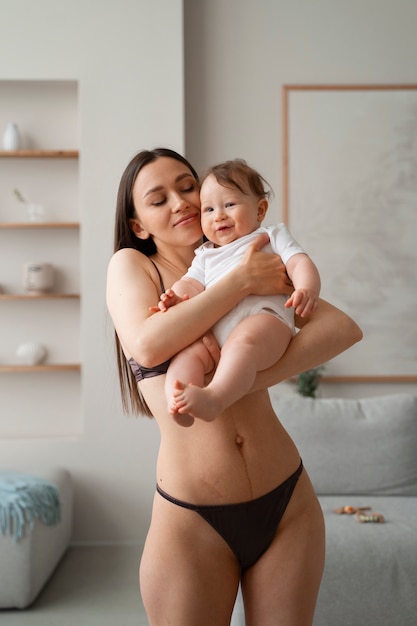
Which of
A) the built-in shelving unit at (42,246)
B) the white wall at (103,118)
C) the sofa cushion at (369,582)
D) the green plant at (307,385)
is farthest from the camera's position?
the built-in shelving unit at (42,246)

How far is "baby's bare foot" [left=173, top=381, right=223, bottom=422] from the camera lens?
1254 millimetres

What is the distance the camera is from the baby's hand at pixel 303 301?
1.43 meters

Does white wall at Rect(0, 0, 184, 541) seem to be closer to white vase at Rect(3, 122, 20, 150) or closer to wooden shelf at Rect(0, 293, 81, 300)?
wooden shelf at Rect(0, 293, 81, 300)

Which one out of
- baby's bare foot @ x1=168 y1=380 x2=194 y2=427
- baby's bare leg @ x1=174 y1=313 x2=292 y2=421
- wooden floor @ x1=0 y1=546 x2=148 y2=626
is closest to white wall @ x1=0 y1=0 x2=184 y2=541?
wooden floor @ x1=0 y1=546 x2=148 y2=626

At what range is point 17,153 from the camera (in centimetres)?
438

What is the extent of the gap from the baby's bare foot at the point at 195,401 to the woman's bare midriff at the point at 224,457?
219mm

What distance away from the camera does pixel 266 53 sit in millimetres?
4500

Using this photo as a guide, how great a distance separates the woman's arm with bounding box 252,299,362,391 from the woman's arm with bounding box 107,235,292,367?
0.31 ft

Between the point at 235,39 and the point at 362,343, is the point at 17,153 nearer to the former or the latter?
the point at 235,39

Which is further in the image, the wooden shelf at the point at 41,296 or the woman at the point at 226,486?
the wooden shelf at the point at 41,296

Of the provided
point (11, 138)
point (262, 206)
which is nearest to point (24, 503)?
point (11, 138)

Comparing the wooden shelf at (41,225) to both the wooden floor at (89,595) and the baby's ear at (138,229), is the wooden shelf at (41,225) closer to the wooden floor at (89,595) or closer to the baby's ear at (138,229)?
the wooden floor at (89,595)

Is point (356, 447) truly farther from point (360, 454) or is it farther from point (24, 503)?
point (24, 503)

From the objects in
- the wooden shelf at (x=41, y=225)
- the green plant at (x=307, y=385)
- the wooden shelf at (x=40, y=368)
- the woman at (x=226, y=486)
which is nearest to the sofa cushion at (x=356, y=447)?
the green plant at (x=307, y=385)
